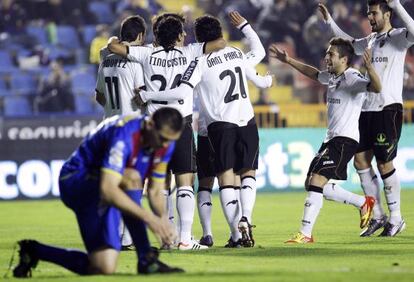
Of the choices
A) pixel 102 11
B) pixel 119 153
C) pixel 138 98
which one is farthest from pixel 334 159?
pixel 102 11

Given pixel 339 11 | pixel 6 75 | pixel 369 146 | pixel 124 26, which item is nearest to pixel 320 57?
pixel 339 11

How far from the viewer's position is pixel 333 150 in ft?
41.0

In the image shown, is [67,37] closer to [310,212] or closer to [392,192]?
[392,192]

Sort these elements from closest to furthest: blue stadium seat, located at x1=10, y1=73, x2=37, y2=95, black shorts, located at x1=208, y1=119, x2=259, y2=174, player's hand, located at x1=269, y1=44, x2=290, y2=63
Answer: black shorts, located at x1=208, y1=119, x2=259, y2=174
player's hand, located at x1=269, y1=44, x2=290, y2=63
blue stadium seat, located at x1=10, y1=73, x2=37, y2=95

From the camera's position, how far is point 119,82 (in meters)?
12.0

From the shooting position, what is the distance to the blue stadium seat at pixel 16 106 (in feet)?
78.5

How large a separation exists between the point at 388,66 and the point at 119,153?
229 inches

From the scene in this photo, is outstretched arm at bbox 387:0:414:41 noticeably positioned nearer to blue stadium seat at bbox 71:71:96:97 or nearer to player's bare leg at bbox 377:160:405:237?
player's bare leg at bbox 377:160:405:237

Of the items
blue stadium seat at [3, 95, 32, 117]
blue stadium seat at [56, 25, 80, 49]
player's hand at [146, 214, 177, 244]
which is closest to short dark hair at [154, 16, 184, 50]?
player's hand at [146, 214, 177, 244]

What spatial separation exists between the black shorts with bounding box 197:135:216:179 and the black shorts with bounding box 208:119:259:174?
146mm

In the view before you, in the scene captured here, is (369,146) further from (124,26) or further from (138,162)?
(138,162)

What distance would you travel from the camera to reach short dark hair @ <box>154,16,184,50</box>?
1166cm

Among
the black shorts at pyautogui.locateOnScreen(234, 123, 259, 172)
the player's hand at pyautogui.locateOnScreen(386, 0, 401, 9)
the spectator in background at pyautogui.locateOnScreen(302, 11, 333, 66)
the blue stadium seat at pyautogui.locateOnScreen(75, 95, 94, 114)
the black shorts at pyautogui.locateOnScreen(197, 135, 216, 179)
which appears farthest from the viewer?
the spectator in background at pyautogui.locateOnScreen(302, 11, 333, 66)

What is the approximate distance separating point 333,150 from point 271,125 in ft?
32.8
